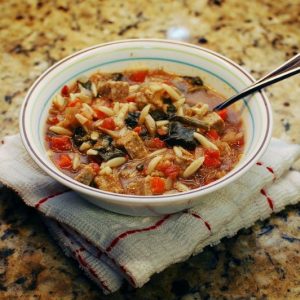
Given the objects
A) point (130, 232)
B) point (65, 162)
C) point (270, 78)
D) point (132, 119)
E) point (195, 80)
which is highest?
point (270, 78)

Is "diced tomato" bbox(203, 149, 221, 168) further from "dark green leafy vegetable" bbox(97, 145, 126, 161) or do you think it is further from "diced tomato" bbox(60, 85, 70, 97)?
"diced tomato" bbox(60, 85, 70, 97)

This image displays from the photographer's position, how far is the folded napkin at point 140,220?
6.63 ft

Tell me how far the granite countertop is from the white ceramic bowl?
0.29m

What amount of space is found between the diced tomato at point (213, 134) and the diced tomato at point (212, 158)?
102mm

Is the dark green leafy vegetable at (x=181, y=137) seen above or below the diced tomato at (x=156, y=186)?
above

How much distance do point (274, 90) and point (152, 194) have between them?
3.97 ft

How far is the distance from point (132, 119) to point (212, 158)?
1.30ft

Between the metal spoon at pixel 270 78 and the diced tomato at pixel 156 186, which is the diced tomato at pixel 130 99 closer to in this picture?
the metal spoon at pixel 270 78

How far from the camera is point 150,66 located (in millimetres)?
2639

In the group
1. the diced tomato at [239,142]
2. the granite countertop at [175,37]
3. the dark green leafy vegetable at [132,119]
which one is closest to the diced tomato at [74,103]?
the dark green leafy vegetable at [132,119]

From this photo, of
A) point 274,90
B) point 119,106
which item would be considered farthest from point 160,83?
point 274,90

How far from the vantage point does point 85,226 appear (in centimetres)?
210

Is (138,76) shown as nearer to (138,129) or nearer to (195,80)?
(195,80)

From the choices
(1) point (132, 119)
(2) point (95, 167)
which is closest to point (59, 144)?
(2) point (95, 167)
